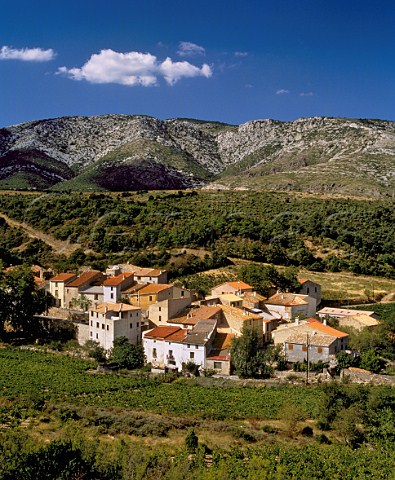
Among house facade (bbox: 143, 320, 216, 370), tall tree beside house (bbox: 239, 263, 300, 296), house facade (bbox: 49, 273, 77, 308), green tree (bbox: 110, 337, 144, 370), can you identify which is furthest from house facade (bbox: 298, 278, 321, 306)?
house facade (bbox: 49, 273, 77, 308)

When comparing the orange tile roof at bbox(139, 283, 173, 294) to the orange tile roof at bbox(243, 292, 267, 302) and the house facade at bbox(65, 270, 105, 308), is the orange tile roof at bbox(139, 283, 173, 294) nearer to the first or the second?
the house facade at bbox(65, 270, 105, 308)

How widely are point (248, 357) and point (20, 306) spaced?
2053 cm

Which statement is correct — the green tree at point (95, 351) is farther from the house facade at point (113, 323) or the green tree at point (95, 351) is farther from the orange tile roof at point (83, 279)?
the orange tile roof at point (83, 279)

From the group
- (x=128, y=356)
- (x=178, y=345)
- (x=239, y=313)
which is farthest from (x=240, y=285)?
Result: (x=128, y=356)

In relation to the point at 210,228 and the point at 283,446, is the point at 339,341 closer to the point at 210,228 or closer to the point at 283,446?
the point at 283,446

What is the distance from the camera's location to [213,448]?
2286 cm

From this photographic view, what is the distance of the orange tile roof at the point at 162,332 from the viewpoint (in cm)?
3745

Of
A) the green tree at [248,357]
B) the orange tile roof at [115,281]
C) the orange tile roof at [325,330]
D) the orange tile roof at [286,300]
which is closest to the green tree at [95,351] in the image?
the orange tile roof at [115,281]

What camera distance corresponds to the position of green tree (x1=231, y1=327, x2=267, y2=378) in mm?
34625

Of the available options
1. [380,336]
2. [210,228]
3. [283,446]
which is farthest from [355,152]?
[283,446]

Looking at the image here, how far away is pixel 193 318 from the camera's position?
132 ft

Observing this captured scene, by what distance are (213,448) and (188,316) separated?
61.5 feet

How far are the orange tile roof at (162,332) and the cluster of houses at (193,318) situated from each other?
0.26 feet

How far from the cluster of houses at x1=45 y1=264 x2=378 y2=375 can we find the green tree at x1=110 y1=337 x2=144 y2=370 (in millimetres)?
699
